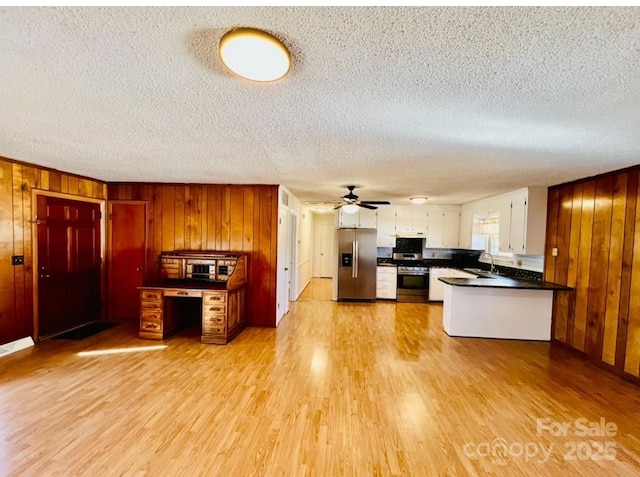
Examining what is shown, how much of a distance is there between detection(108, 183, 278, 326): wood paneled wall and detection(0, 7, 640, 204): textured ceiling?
1601mm

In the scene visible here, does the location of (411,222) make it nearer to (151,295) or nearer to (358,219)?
(358,219)

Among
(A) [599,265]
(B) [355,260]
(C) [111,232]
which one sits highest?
(C) [111,232]

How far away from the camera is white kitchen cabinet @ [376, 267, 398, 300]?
22.6 ft

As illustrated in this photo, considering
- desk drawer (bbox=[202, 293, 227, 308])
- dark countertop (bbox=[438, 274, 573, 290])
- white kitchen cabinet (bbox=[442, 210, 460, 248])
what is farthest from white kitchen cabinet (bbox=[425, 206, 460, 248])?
desk drawer (bbox=[202, 293, 227, 308])

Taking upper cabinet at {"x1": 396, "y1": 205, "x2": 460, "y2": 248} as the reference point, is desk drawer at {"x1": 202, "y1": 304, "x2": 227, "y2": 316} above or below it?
below

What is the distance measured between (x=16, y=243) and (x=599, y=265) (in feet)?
23.3

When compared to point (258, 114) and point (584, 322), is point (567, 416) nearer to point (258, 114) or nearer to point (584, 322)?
point (584, 322)

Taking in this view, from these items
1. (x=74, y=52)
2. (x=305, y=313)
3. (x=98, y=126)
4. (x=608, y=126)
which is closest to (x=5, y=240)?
(x=98, y=126)

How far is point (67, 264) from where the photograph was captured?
171 inches

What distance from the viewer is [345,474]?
1874 mm

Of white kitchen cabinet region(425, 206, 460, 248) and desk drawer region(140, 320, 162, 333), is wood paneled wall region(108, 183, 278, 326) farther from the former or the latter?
white kitchen cabinet region(425, 206, 460, 248)

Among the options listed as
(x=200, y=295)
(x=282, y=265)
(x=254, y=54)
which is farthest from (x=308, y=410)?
(x=282, y=265)

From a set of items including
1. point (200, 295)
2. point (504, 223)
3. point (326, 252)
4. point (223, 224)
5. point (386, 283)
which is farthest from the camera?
point (326, 252)

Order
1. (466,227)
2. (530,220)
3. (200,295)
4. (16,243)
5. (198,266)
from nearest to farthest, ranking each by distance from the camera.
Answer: (16,243) → (200,295) → (198,266) → (530,220) → (466,227)
